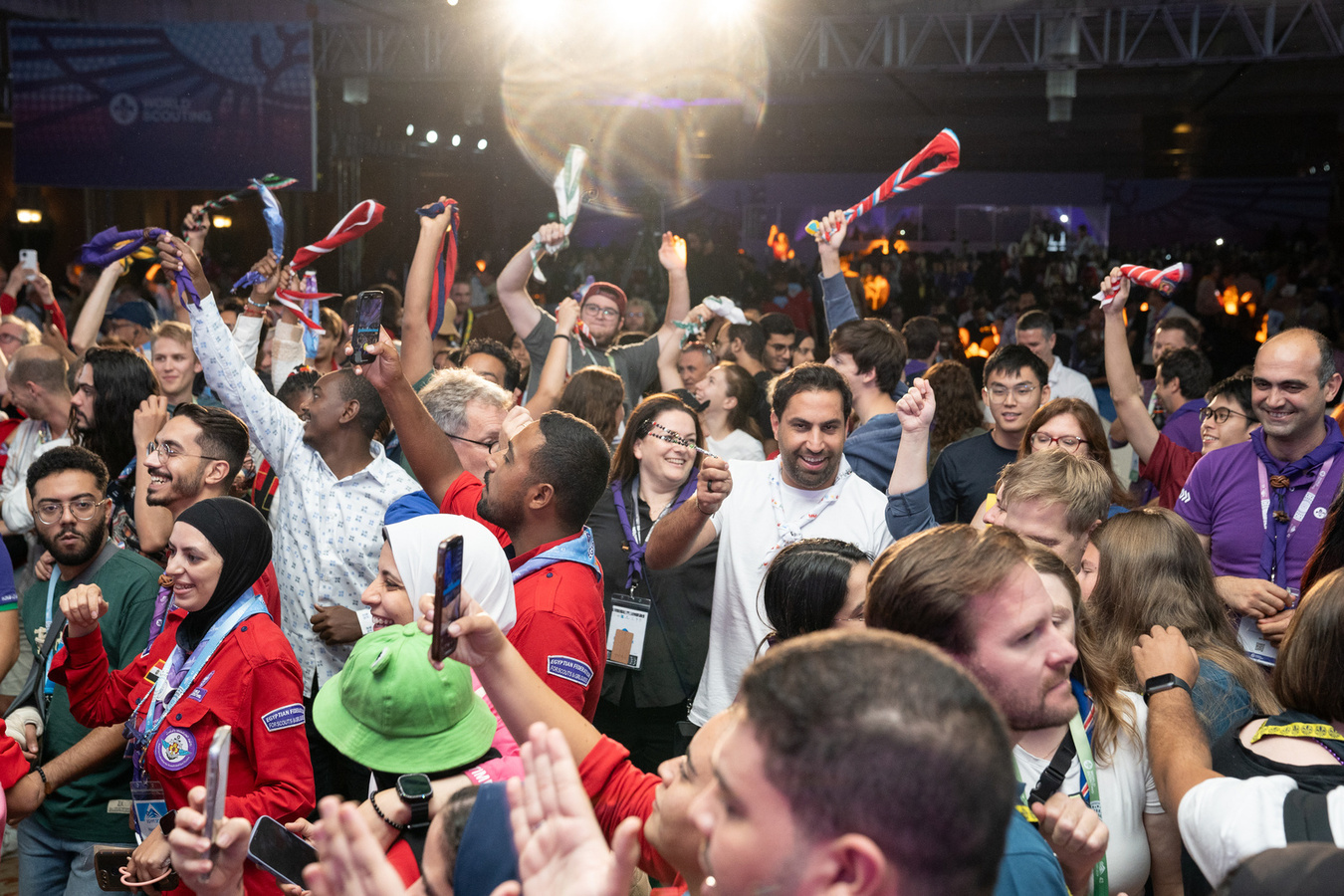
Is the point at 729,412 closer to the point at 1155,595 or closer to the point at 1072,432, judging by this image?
the point at 1072,432

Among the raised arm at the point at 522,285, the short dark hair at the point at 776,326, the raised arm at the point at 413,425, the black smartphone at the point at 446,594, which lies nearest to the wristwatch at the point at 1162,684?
the black smartphone at the point at 446,594

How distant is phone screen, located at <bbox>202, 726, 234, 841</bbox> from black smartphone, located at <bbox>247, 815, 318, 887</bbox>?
0.19 m

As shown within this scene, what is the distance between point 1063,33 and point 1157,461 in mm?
7505

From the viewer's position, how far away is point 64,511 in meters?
2.93

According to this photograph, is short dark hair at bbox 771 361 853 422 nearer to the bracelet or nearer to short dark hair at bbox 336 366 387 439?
short dark hair at bbox 336 366 387 439

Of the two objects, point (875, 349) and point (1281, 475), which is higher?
point (875, 349)

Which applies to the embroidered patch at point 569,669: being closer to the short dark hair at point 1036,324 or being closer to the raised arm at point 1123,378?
the raised arm at point 1123,378

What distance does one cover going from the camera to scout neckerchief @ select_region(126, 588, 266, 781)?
2.23 m

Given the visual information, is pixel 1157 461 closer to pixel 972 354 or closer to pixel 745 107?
pixel 972 354

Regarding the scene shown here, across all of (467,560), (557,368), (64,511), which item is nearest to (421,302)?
(557,368)

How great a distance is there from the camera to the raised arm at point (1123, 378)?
4.05 meters

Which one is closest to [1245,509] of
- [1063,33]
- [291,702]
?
[291,702]

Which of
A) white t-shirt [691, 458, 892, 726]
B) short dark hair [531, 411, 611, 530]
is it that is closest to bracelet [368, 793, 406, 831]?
short dark hair [531, 411, 611, 530]

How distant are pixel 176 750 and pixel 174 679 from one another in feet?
0.58
